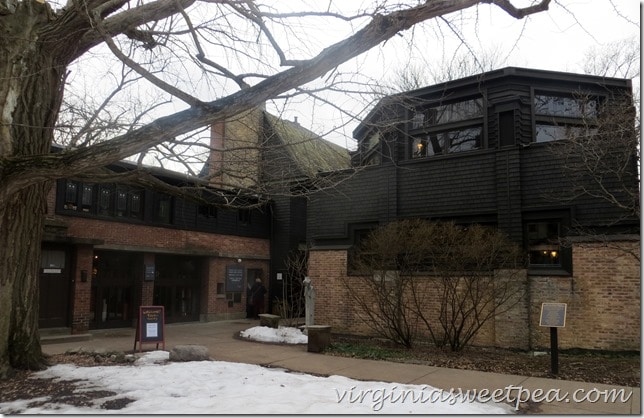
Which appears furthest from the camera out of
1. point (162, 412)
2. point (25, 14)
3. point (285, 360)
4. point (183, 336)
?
point (183, 336)

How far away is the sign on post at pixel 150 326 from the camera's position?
441 inches

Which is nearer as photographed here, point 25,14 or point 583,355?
point 25,14

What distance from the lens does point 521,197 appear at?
12.8 metres

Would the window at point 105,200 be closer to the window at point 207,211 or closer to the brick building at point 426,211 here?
the brick building at point 426,211

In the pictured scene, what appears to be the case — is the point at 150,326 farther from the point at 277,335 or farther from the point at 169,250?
the point at 169,250

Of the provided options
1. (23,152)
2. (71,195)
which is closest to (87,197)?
(71,195)

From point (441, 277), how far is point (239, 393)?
21.6 ft

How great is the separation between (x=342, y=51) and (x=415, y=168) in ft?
27.7

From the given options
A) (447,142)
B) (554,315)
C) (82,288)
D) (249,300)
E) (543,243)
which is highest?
(447,142)

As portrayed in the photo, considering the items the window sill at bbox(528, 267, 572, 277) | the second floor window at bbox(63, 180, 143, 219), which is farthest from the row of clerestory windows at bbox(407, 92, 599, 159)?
the second floor window at bbox(63, 180, 143, 219)

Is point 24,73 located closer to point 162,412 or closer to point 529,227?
point 162,412

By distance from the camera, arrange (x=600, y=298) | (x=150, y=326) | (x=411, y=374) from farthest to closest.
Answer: (x=150, y=326) → (x=600, y=298) → (x=411, y=374)

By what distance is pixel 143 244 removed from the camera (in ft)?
57.3

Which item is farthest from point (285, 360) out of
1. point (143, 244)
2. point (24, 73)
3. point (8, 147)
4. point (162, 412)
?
point (143, 244)
